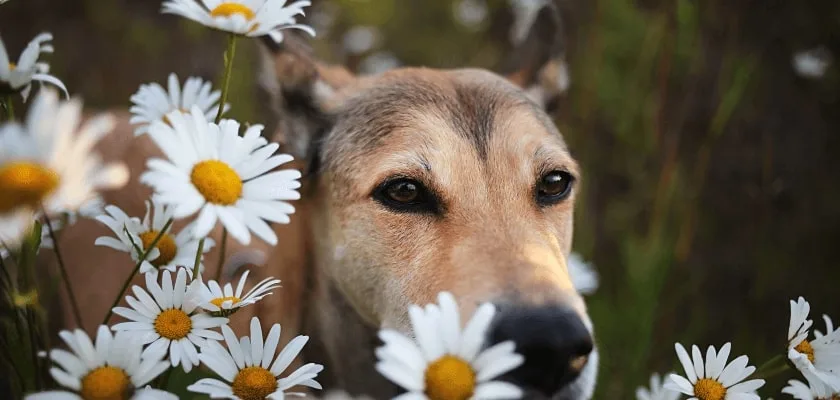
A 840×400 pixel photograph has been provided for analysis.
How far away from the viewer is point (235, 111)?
174 inches

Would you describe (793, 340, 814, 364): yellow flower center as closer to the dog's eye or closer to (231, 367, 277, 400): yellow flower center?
the dog's eye

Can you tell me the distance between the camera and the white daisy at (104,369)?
4.07 ft

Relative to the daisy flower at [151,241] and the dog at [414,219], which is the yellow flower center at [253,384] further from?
the dog at [414,219]

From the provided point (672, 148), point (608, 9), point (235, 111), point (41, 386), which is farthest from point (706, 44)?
point (41, 386)

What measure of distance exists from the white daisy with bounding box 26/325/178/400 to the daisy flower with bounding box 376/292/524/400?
48 centimetres

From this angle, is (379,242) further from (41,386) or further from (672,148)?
(672,148)

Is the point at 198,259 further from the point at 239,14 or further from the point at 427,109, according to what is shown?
the point at 427,109

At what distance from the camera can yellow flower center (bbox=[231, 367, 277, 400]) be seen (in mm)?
1409

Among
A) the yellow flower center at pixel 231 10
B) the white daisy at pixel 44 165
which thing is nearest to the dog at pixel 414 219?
the yellow flower center at pixel 231 10

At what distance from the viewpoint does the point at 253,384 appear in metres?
1.41

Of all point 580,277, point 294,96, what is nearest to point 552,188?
point 580,277

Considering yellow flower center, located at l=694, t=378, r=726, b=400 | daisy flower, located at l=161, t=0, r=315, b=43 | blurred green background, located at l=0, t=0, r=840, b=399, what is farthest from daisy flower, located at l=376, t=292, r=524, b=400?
blurred green background, located at l=0, t=0, r=840, b=399

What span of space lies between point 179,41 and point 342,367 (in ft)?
15.0

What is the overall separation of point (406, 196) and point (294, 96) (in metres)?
0.91
